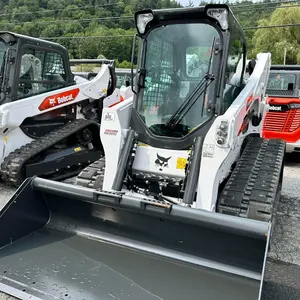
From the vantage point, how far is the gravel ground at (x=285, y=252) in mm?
3241

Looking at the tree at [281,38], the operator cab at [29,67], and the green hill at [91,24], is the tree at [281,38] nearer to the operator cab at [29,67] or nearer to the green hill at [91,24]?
the green hill at [91,24]

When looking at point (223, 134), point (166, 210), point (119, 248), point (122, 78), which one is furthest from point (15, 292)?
point (122, 78)

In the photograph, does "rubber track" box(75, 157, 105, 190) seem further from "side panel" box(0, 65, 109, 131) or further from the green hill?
the green hill

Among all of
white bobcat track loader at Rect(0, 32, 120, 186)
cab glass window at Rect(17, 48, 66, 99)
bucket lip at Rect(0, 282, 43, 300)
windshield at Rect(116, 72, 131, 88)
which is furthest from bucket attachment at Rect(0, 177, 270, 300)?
windshield at Rect(116, 72, 131, 88)

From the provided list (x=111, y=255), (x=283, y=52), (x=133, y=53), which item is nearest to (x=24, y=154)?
(x=133, y=53)

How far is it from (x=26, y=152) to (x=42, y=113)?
945 mm

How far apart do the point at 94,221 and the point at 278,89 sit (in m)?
6.63

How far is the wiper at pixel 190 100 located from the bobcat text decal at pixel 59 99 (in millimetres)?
3273

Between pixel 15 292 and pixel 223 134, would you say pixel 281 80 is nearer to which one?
pixel 223 134

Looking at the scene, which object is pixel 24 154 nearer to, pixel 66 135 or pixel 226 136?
pixel 66 135

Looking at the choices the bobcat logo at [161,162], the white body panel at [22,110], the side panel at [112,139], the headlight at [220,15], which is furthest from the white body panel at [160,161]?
the white body panel at [22,110]

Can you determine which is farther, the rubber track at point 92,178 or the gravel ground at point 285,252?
the rubber track at point 92,178

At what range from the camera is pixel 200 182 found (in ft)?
12.2

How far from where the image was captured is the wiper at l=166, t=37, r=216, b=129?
409 cm
